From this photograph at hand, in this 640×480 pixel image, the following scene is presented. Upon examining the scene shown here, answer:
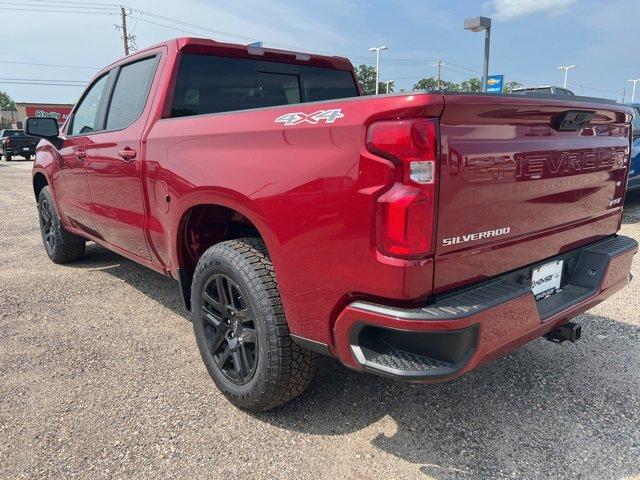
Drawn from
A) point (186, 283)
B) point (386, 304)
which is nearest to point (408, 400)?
point (386, 304)

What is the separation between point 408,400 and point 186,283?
4.91 ft

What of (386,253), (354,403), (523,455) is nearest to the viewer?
(386,253)

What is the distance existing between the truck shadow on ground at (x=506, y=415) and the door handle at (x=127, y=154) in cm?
181

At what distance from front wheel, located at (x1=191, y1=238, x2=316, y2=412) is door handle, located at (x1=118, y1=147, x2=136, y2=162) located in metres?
1.03

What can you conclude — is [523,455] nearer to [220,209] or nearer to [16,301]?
[220,209]

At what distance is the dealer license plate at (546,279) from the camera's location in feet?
7.68

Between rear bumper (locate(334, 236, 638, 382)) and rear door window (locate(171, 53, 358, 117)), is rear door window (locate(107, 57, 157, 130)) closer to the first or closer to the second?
rear door window (locate(171, 53, 358, 117))

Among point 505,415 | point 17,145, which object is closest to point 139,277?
point 505,415

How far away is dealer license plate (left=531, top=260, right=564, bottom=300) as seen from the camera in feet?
7.68

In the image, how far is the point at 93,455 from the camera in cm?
230

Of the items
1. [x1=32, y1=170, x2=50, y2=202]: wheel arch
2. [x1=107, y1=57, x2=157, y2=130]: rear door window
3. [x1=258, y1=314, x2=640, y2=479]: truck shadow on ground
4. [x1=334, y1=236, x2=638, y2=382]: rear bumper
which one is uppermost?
[x1=107, y1=57, x2=157, y2=130]: rear door window

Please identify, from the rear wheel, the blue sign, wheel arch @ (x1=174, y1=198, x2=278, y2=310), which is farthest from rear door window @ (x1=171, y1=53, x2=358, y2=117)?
the blue sign

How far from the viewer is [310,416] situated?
8.48 ft

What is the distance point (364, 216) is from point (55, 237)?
452 centimetres
